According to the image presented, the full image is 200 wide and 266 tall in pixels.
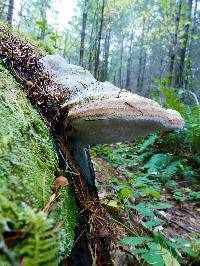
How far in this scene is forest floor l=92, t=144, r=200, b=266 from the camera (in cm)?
235

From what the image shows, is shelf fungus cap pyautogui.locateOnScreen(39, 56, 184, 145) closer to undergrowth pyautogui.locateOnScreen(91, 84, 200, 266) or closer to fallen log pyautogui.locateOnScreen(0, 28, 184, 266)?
fallen log pyautogui.locateOnScreen(0, 28, 184, 266)

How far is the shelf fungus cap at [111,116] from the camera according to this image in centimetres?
144

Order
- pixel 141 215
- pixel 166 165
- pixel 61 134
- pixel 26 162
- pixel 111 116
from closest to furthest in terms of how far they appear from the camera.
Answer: pixel 26 162
pixel 111 116
pixel 61 134
pixel 141 215
pixel 166 165

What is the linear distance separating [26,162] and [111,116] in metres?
0.48

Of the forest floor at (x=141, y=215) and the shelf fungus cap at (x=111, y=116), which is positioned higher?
the shelf fungus cap at (x=111, y=116)

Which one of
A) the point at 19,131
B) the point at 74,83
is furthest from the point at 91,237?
the point at 74,83

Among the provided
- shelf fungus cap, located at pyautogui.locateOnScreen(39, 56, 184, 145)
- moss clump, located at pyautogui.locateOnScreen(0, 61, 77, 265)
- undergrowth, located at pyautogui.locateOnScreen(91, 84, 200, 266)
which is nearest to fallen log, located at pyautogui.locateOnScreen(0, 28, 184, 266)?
shelf fungus cap, located at pyautogui.locateOnScreen(39, 56, 184, 145)

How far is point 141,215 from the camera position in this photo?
11.1ft

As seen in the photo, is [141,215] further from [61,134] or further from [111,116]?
[111,116]

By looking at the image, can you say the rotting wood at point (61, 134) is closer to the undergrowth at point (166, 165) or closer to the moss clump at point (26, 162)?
the moss clump at point (26, 162)

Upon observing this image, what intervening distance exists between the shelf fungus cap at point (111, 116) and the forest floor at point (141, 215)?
56 centimetres

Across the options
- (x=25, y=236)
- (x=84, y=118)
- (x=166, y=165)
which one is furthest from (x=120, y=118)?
(x=166, y=165)

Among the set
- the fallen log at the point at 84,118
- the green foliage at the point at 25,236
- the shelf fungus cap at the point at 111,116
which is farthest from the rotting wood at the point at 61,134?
the green foliage at the point at 25,236

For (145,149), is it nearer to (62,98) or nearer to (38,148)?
(62,98)
